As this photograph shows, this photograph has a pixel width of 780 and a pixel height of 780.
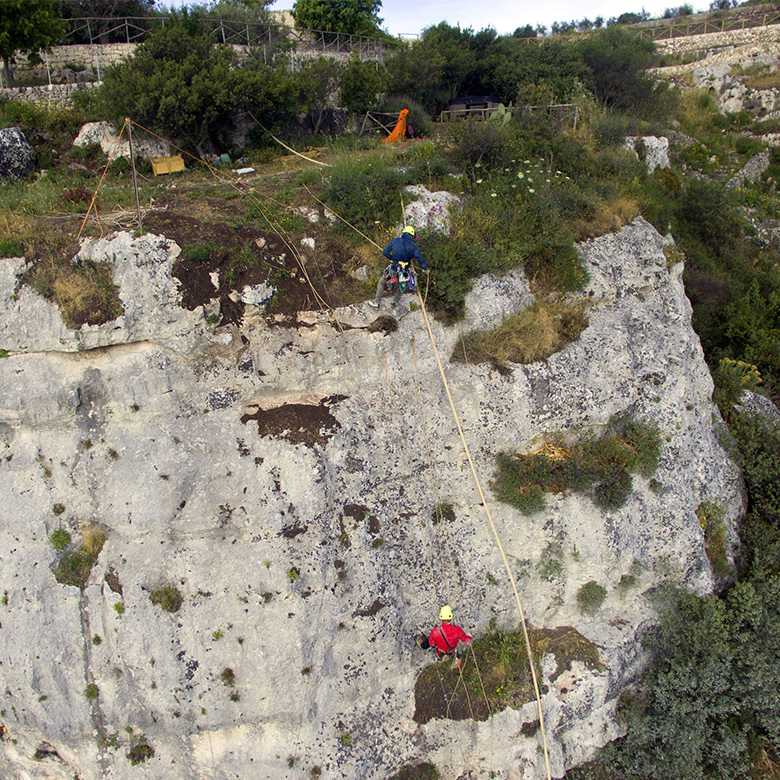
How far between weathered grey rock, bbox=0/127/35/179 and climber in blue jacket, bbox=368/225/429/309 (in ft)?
37.7

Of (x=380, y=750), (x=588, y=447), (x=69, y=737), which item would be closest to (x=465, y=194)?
(x=588, y=447)

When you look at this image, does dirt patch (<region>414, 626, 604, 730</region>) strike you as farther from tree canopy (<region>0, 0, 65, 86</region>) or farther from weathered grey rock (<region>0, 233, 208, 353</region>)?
tree canopy (<region>0, 0, 65, 86</region>)

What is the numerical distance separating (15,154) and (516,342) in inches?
578

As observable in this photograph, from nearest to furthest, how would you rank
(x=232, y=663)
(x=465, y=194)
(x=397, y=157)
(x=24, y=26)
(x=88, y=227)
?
1. (x=232, y=663)
2. (x=88, y=227)
3. (x=465, y=194)
4. (x=397, y=157)
5. (x=24, y=26)

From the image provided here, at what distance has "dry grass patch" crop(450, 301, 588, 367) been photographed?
10.9 meters

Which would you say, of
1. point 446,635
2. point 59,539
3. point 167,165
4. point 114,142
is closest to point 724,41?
point 167,165

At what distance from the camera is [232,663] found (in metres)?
9.52

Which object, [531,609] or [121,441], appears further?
[531,609]

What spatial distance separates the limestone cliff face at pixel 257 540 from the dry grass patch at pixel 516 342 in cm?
29

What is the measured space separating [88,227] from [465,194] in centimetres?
872

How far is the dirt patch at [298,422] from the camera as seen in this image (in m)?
10.0

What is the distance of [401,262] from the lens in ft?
32.1

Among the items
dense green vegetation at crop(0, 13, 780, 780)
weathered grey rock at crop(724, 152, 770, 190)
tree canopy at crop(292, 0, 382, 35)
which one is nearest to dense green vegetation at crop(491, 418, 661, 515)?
dense green vegetation at crop(0, 13, 780, 780)

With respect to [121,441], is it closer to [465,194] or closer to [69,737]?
[69,737]
